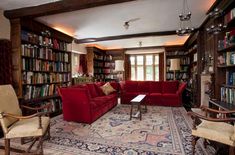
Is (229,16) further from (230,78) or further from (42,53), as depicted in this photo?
(42,53)

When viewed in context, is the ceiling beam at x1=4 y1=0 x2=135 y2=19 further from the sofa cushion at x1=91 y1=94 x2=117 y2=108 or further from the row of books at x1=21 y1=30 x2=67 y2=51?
the sofa cushion at x1=91 y1=94 x2=117 y2=108

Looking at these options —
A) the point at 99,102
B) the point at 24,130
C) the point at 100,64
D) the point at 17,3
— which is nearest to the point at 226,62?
the point at 99,102

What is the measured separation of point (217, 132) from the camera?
1909 mm

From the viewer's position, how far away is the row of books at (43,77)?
3.78 m

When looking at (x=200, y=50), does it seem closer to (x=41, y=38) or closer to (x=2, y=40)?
(x=41, y=38)

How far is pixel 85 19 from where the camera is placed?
404cm

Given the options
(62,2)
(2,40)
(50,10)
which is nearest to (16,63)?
(2,40)

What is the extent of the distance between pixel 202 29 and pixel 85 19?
342 centimetres

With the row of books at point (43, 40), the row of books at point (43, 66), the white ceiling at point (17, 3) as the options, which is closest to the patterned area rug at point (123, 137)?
the row of books at point (43, 66)

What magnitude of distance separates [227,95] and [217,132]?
1.40 metres

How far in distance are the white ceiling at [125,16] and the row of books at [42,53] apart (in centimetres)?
72

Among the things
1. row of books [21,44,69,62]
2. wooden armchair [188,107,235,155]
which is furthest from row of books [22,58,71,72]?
wooden armchair [188,107,235,155]

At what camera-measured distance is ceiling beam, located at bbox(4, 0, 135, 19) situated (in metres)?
2.72

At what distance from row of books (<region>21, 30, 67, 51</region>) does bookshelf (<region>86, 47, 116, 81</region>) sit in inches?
91.3
